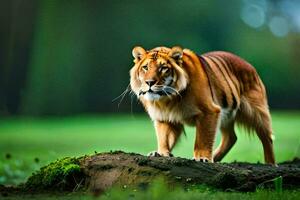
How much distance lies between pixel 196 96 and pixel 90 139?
558cm

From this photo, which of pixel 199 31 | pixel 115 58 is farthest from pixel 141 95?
pixel 199 31

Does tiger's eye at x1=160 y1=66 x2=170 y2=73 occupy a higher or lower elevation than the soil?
higher

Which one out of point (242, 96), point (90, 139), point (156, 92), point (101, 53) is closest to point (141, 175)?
point (156, 92)

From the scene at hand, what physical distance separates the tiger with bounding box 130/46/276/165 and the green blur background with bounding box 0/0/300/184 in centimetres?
487

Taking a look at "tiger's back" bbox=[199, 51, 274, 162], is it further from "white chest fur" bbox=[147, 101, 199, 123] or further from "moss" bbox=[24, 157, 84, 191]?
"moss" bbox=[24, 157, 84, 191]

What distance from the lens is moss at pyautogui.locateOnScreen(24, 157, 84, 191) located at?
4758mm

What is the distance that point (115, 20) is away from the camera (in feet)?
43.0

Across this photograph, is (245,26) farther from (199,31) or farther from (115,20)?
(115,20)

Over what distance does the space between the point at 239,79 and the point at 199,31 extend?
23.3ft

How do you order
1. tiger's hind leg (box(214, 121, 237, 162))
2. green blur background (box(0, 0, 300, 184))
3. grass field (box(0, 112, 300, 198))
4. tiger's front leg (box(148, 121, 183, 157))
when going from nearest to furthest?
tiger's front leg (box(148, 121, 183, 157)) → tiger's hind leg (box(214, 121, 237, 162)) → grass field (box(0, 112, 300, 198)) → green blur background (box(0, 0, 300, 184))

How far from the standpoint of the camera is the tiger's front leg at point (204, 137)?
18.9 ft

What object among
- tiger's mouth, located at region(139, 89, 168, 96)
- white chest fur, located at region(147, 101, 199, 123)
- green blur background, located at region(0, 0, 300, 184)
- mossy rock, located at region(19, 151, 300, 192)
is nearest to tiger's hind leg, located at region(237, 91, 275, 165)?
white chest fur, located at region(147, 101, 199, 123)

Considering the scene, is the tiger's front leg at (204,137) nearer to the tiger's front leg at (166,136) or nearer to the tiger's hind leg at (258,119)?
the tiger's front leg at (166,136)

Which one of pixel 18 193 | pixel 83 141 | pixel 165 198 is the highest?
pixel 165 198
